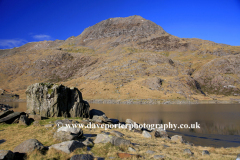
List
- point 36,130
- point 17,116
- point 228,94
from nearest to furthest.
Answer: point 36,130, point 17,116, point 228,94

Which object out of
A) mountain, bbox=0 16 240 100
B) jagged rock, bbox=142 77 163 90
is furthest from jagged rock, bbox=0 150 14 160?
jagged rock, bbox=142 77 163 90

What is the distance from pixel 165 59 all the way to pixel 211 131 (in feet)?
308

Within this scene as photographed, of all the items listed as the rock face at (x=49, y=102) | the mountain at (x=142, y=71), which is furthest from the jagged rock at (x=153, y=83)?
the rock face at (x=49, y=102)

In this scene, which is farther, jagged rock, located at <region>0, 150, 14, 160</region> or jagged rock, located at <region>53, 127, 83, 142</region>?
jagged rock, located at <region>53, 127, 83, 142</region>

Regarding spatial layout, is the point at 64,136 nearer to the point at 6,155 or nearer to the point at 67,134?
the point at 67,134

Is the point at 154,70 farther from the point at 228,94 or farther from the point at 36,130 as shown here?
the point at 36,130

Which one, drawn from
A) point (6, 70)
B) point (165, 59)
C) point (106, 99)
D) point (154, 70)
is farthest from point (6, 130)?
point (6, 70)

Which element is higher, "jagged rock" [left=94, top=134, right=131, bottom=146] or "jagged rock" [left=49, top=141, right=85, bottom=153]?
"jagged rock" [left=49, top=141, right=85, bottom=153]

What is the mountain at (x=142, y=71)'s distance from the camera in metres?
85.2

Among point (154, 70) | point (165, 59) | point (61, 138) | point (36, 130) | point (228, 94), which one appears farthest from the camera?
point (165, 59)

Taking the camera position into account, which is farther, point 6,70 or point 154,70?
point 6,70

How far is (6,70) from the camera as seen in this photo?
426 ft

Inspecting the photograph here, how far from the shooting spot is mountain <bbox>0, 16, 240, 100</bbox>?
85188 mm

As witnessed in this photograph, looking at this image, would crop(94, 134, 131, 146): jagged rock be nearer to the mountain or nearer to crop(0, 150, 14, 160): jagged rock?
crop(0, 150, 14, 160): jagged rock
